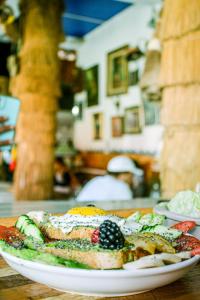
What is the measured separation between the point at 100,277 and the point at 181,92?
1.65 m

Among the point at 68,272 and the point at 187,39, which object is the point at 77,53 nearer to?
the point at 187,39

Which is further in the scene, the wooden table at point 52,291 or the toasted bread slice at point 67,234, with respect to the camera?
the toasted bread slice at point 67,234

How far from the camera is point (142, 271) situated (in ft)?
2.68

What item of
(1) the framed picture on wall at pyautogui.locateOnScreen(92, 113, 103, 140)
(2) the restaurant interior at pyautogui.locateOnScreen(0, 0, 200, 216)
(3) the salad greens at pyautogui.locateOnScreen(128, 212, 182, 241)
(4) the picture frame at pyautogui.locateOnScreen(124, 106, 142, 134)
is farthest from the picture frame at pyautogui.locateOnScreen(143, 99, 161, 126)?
(3) the salad greens at pyautogui.locateOnScreen(128, 212, 182, 241)

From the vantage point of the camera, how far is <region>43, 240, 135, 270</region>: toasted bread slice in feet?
2.80

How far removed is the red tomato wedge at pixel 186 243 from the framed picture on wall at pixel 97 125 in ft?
24.7

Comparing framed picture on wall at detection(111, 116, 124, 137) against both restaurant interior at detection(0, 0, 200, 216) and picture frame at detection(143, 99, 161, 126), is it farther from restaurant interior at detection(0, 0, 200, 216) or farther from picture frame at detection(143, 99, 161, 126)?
picture frame at detection(143, 99, 161, 126)

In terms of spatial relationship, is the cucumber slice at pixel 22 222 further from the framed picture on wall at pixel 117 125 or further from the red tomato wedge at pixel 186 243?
the framed picture on wall at pixel 117 125

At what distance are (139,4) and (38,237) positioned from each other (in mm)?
6344

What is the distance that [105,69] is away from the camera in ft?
27.9

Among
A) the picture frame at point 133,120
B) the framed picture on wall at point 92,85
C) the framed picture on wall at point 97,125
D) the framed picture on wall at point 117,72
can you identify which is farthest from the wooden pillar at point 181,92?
the framed picture on wall at point 92,85

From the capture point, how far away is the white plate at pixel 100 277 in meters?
0.81

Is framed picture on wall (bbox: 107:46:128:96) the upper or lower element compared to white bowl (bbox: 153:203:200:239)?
upper

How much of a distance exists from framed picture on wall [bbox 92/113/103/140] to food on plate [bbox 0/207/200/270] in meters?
7.44
